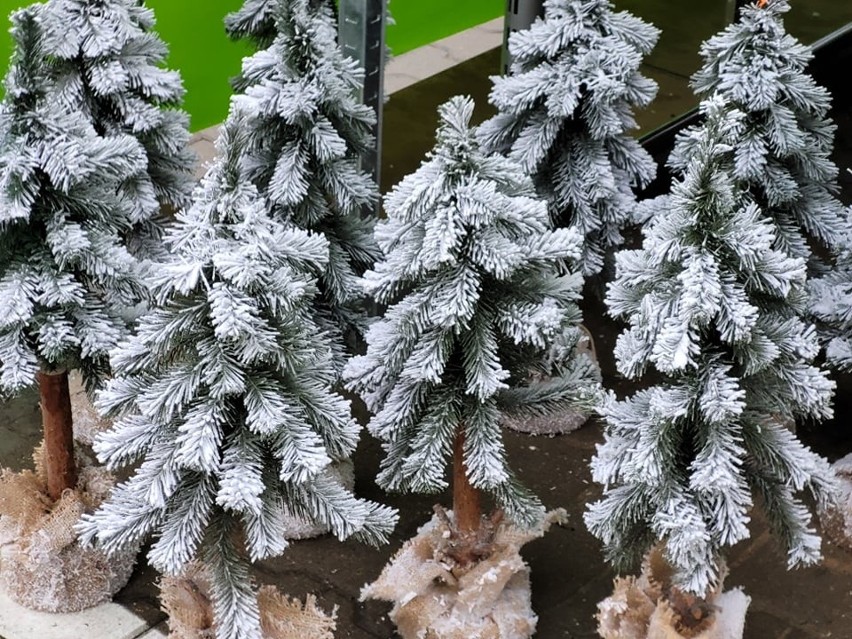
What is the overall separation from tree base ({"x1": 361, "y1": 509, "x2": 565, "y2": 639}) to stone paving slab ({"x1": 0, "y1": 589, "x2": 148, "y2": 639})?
3.53 feet

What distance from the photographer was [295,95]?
568 cm

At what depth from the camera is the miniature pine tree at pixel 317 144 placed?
5.70 m

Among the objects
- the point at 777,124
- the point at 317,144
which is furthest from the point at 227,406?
the point at 777,124

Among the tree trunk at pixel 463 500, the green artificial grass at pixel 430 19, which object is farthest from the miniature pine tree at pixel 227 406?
the green artificial grass at pixel 430 19

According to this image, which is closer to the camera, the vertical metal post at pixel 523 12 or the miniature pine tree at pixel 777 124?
the miniature pine tree at pixel 777 124

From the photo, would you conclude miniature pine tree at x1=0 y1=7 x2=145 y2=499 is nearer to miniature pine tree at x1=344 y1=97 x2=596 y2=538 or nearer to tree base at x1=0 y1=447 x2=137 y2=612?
tree base at x1=0 y1=447 x2=137 y2=612

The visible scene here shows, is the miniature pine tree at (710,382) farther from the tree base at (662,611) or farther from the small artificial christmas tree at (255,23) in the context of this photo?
the small artificial christmas tree at (255,23)

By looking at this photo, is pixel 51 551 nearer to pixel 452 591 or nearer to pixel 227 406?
pixel 227 406

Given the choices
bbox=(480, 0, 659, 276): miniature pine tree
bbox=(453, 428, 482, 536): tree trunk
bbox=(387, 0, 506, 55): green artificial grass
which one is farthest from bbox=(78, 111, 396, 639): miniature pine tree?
bbox=(387, 0, 506, 55): green artificial grass

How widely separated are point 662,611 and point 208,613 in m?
1.81

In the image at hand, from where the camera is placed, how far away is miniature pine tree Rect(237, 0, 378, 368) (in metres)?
5.70

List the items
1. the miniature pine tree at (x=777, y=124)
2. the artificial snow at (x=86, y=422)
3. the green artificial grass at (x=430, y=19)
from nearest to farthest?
the miniature pine tree at (x=777, y=124), the artificial snow at (x=86, y=422), the green artificial grass at (x=430, y=19)

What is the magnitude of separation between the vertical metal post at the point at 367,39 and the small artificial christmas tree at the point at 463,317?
1.69m

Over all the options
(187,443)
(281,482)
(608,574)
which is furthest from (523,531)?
(187,443)
